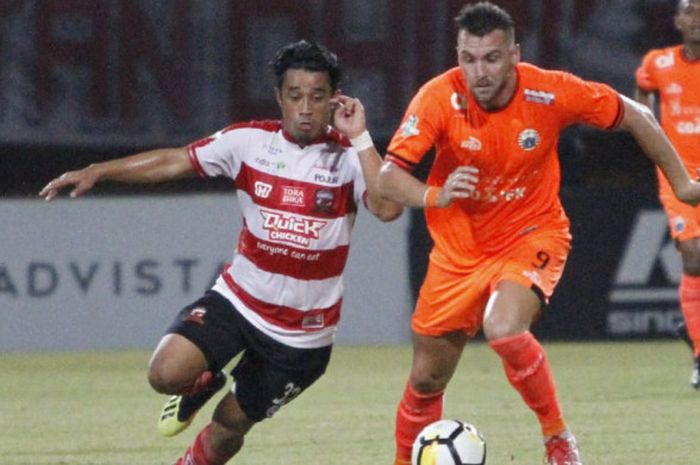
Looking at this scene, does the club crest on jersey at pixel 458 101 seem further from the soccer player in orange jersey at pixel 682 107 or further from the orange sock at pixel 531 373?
the soccer player in orange jersey at pixel 682 107

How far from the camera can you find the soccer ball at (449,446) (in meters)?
6.43

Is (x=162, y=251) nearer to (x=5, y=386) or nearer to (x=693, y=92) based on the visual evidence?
(x=5, y=386)

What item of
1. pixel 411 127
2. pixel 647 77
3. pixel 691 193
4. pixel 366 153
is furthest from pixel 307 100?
pixel 647 77

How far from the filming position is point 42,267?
13.0 m

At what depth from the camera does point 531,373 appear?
259 inches

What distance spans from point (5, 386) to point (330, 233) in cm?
477

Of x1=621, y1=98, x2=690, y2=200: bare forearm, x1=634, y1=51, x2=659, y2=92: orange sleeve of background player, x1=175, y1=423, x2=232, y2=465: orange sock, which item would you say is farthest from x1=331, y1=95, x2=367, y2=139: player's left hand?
x1=634, y1=51, x2=659, y2=92: orange sleeve of background player

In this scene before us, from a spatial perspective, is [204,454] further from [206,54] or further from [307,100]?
[206,54]

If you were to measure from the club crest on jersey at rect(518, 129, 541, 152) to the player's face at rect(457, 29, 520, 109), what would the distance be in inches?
7.4

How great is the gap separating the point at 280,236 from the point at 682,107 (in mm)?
4316

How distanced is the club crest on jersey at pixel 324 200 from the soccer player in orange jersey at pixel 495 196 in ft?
0.96

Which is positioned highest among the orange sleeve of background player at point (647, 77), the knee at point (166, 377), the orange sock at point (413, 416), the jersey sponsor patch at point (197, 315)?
the jersey sponsor patch at point (197, 315)

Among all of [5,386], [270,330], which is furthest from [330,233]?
[5,386]

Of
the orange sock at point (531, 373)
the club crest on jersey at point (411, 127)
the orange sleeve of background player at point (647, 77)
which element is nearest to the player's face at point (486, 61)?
the club crest on jersey at point (411, 127)
